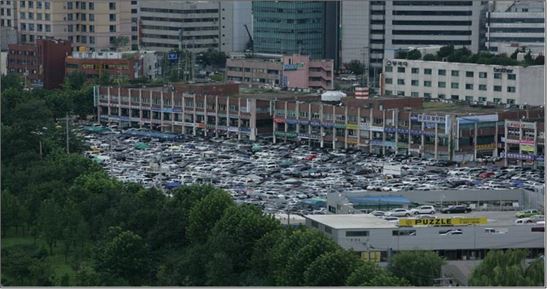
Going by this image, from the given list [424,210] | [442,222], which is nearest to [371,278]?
[442,222]

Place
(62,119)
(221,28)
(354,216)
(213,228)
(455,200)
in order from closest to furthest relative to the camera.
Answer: (213,228)
(354,216)
(455,200)
(62,119)
(221,28)

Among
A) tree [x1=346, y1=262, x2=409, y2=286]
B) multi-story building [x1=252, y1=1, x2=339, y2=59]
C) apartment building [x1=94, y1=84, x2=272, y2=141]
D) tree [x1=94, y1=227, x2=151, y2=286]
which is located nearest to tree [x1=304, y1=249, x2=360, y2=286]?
tree [x1=346, y1=262, x2=409, y2=286]

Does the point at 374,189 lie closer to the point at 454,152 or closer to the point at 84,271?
the point at 454,152

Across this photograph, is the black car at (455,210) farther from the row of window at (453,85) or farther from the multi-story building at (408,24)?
the multi-story building at (408,24)

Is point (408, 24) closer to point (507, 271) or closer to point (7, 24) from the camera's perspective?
point (7, 24)

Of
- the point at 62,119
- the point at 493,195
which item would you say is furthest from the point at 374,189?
the point at 62,119

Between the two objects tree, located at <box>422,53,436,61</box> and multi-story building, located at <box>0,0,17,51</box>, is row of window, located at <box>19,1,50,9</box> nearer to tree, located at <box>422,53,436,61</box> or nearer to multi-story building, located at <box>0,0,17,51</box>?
multi-story building, located at <box>0,0,17,51</box>

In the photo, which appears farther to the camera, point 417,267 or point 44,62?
point 44,62
